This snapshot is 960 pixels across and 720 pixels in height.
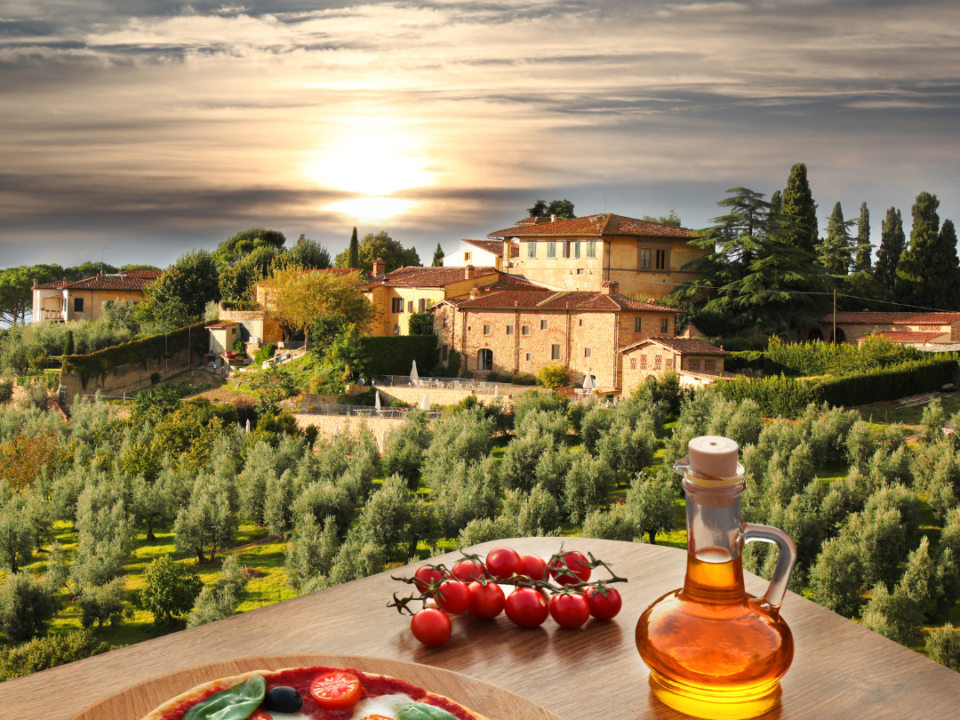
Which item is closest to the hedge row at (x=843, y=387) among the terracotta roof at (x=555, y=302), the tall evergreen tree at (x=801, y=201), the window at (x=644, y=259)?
the terracotta roof at (x=555, y=302)

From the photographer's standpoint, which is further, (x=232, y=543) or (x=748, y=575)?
(x=232, y=543)

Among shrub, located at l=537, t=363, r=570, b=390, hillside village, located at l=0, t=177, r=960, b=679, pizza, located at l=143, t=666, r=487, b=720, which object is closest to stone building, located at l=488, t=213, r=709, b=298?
hillside village, located at l=0, t=177, r=960, b=679

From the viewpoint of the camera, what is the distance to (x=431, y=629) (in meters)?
1.69

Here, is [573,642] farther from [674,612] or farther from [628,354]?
[628,354]

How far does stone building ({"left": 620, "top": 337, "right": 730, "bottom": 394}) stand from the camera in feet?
91.8

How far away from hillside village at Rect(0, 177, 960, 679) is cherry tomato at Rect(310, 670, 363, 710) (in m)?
9.68

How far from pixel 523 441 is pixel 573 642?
1614 centimetres

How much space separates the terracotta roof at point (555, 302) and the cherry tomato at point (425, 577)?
3102 centimetres

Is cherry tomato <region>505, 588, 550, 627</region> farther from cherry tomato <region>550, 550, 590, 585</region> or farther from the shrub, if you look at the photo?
the shrub

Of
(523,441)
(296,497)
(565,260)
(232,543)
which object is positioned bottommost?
(232,543)

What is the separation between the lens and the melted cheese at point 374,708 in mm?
1214

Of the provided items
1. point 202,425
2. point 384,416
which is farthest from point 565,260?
point 202,425

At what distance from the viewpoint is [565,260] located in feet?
136

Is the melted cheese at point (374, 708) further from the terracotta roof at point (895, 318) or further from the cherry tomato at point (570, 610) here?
the terracotta roof at point (895, 318)
